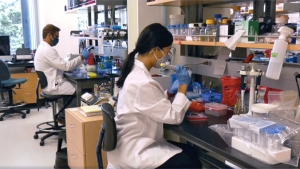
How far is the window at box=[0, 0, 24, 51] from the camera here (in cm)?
548

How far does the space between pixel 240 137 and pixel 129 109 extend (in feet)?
1.81

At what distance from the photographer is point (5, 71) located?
4086 mm

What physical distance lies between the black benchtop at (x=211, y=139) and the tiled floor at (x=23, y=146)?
1705 millimetres

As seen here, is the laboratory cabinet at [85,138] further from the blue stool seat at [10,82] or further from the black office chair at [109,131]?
the blue stool seat at [10,82]

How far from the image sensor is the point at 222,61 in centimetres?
220

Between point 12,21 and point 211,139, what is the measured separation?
519 cm

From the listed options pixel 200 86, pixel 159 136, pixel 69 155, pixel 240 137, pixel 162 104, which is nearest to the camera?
pixel 240 137

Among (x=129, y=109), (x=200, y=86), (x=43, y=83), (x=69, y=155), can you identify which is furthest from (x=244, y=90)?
(x=43, y=83)

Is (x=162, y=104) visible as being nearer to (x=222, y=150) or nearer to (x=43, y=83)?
(x=222, y=150)

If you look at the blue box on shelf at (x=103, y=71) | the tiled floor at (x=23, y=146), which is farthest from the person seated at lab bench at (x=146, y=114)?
the blue box on shelf at (x=103, y=71)

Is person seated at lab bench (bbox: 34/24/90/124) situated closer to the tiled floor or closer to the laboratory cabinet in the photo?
the tiled floor

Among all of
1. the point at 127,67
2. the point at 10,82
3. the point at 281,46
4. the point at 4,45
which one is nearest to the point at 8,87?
the point at 10,82

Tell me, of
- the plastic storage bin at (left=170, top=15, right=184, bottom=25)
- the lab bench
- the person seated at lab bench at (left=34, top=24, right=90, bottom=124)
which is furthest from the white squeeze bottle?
the person seated at lab bench at (left=34, top=24, right=90, bottom=124)

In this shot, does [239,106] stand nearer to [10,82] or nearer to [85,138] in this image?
[85,138]
